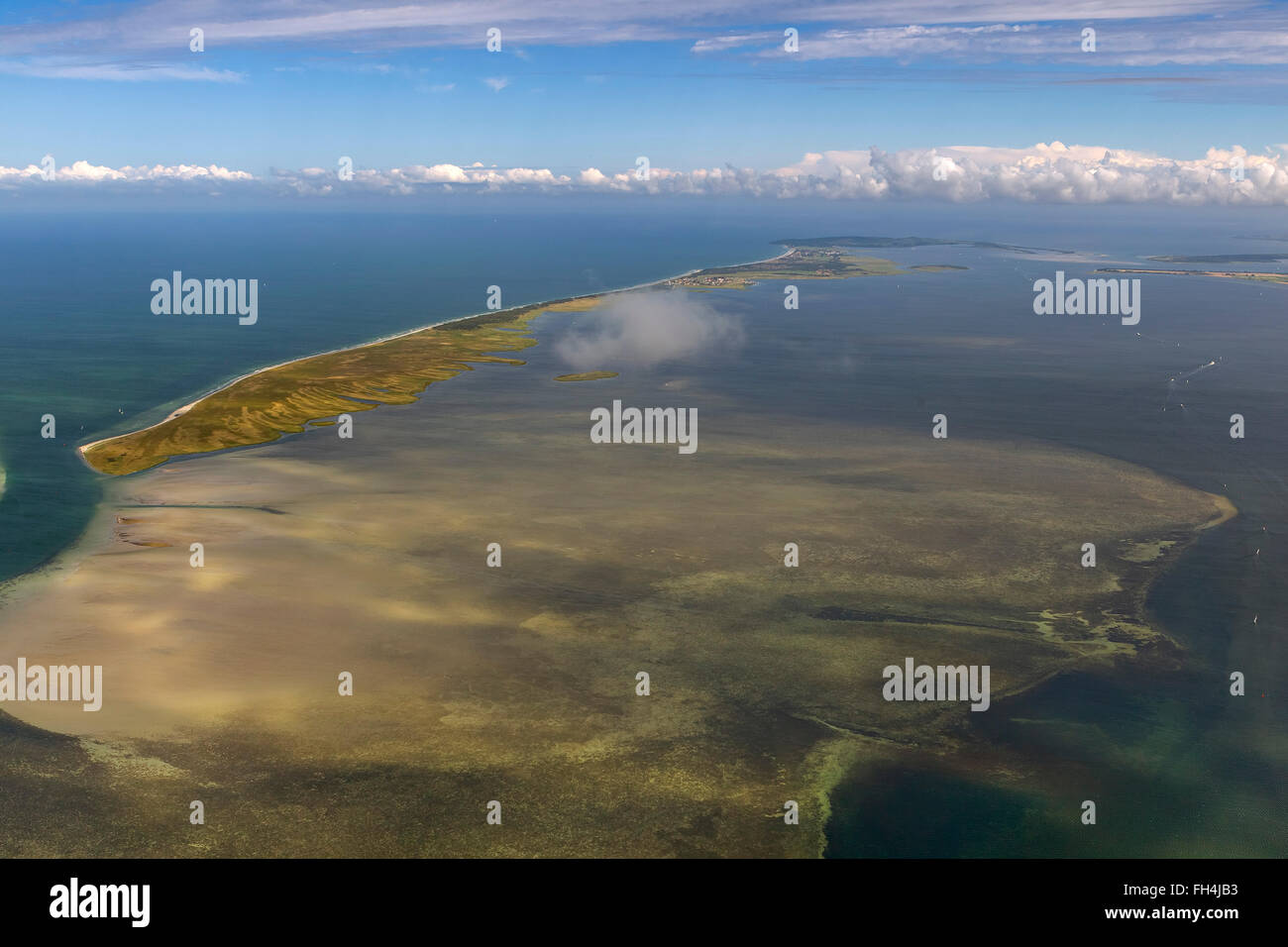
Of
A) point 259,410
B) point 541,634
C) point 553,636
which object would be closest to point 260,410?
point 259,410

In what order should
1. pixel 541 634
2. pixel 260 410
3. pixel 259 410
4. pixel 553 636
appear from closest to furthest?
pixel 553 636, pixel 541 634, pixel 259 410, pixel 260 410

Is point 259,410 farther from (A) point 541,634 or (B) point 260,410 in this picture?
(A) point 541,634

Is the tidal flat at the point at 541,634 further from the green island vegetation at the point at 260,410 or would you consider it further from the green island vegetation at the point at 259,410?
the green island vegetation at the point at 259,410

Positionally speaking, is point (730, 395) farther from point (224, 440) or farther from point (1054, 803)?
point (1054, 803)

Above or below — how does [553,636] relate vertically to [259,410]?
below
